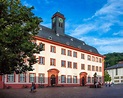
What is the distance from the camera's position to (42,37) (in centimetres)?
4691

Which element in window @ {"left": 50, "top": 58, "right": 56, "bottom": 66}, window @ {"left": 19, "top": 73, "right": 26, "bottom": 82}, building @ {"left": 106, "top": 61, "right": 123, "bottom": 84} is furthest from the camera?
building @ {"left": 106, "top": 61, "right": 123, "bottom": 84}

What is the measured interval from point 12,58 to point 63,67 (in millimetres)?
37586

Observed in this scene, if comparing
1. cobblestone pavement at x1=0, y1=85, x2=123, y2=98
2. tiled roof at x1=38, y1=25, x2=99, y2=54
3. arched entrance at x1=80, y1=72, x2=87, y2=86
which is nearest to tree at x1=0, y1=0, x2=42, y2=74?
cobblestone pavement at x1=0, y1=85, x2=123, y2=98

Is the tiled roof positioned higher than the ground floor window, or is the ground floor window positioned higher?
the tiled roof

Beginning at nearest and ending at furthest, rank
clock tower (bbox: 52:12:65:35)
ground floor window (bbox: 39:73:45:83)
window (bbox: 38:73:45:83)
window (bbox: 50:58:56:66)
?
window (bbox: 38:73:45:83), ground floor window (bbox: 39:73:45:83), window (bbox: 50:58:56:66), clock tower (bbox: 52:12:65:35)

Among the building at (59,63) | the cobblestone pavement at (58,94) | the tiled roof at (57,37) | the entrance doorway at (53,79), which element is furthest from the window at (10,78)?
the cobblestone pavement at (58,94)

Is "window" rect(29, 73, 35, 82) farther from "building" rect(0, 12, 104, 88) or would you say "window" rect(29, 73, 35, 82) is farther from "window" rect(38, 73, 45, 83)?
"window" rect(38, 73, 45, 83)

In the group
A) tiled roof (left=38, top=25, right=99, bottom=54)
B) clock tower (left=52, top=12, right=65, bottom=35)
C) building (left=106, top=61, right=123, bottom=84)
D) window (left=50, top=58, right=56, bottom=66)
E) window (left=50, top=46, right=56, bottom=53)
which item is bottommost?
building (left=106, top=61, right=123, bottom=84)

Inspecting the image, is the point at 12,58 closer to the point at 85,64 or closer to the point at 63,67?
the point at 63,67

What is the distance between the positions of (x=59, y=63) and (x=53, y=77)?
158 inches

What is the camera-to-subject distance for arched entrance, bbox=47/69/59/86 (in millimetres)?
48472

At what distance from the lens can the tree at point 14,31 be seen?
47.7ft

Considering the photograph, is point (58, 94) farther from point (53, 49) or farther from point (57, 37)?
point (57, 37)

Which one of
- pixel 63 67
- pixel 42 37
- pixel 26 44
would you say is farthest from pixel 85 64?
pixel 26 44
